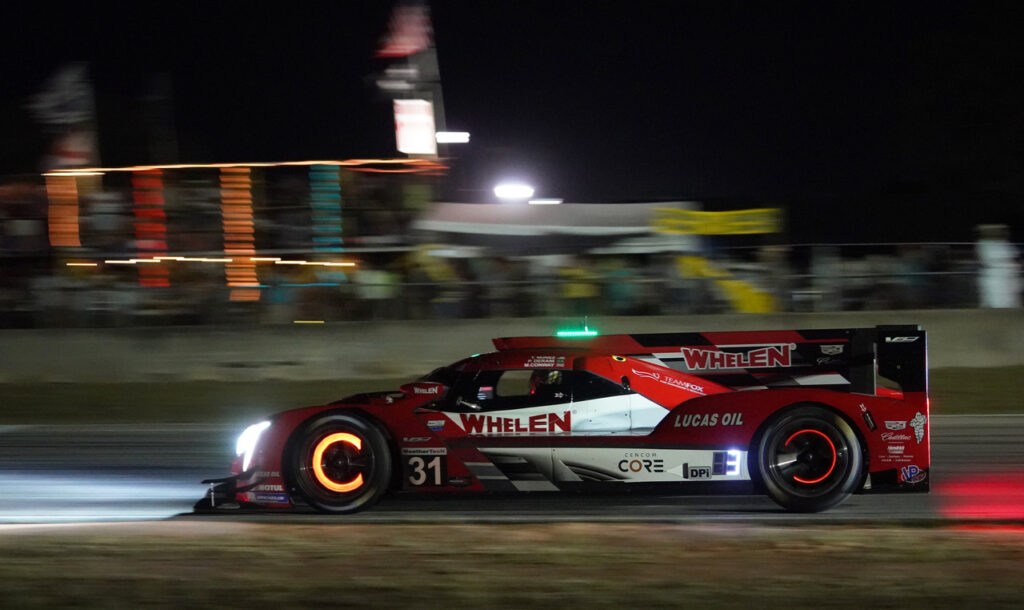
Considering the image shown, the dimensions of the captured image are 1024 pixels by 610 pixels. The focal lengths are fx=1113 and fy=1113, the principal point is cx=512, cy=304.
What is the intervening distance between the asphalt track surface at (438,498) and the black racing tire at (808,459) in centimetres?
15

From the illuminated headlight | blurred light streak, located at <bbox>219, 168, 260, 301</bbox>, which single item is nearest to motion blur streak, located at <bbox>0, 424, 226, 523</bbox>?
the illuminated headlight

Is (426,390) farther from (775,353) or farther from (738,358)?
(775,353)

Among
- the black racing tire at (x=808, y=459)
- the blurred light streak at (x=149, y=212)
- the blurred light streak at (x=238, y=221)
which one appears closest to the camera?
the black racing tire at (x=808, y=459)

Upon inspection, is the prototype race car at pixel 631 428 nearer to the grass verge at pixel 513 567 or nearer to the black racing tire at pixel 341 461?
the black racing tire at pixel 341 461

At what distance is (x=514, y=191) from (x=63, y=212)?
9097 mm

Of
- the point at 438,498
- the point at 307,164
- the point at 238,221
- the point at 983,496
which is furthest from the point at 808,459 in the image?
the point at 238,221

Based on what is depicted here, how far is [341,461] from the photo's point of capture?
7730 millimetres

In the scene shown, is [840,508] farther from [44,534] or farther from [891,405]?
[44,534]

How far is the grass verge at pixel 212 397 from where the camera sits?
1627 cm

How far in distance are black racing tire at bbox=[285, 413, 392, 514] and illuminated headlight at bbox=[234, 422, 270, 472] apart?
28 cm

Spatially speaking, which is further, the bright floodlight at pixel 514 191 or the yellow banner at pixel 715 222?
the bright floodlight at pixel 514 191

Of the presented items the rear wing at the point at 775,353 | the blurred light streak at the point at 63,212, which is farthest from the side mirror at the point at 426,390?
the blurred light streak at the point at 63,212

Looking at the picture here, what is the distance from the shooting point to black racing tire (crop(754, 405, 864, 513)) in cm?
746

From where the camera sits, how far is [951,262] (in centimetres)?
1959
